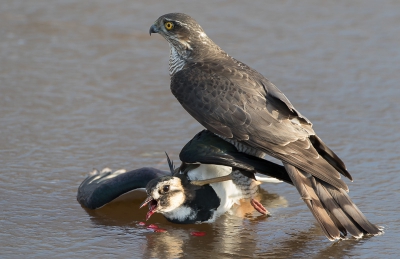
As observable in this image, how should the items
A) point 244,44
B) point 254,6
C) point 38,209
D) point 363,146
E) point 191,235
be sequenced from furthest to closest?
point 254,6 → point 244,44 → point 363,146 → point 38,209 → point 191,235

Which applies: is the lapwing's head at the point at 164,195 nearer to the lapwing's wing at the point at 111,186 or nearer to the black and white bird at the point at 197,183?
the black and white bird at the point at 197,183

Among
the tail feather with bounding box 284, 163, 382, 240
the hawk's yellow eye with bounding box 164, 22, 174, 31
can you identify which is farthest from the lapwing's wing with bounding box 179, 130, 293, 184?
the hawk's yellow eye with bounding box 164, 22, 174, 31

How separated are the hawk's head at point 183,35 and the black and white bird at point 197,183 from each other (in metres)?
0.90

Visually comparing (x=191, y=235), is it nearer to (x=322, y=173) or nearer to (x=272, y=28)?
(x=322, y=173)

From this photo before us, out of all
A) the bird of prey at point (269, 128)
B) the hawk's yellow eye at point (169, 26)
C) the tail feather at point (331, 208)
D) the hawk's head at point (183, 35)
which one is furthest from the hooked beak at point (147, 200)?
the hawk's yellow eye at point (169, 26)

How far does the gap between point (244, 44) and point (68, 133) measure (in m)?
2.74

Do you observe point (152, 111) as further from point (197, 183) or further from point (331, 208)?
point (331, 208)

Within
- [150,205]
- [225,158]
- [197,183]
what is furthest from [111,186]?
[225,158]

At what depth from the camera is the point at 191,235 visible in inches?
202

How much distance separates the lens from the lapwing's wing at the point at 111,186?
550 cm

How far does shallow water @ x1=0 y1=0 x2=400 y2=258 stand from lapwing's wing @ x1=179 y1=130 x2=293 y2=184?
38cm

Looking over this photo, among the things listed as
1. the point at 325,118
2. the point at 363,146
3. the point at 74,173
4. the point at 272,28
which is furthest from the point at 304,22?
the point at 74,173

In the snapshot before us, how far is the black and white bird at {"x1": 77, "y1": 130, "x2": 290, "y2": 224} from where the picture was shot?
17.1 feet

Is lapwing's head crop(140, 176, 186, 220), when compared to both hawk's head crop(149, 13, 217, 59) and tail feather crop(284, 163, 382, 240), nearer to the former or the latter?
tail feather crop(284, 163, 382, 240)
